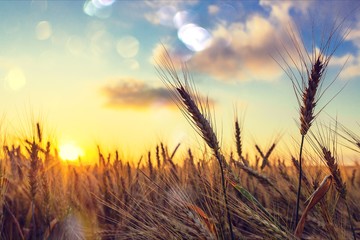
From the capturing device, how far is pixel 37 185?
3.31 metres

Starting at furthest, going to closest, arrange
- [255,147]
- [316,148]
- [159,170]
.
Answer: [255,147] → [159,170] → [316,148]

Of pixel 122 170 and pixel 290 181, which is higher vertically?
pixel 122 170

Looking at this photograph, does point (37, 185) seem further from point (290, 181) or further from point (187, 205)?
point (290, 181)

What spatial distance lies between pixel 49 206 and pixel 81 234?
0.46 m

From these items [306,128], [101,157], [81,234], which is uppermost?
[101,157]

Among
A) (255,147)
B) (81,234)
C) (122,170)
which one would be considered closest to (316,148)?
(81,234)

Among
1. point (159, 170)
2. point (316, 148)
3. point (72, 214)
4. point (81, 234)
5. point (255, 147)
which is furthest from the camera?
point (255, 147)

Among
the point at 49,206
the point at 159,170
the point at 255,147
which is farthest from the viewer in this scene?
the point at 255,147

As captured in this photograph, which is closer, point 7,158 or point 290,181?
point 290,181

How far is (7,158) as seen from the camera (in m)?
5.10

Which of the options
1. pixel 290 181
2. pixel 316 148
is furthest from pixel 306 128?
pixel 290 181

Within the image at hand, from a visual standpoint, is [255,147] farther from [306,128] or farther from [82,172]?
[306,128]

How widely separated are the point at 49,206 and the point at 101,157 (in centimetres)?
147

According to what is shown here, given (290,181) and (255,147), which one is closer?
(290,181)
